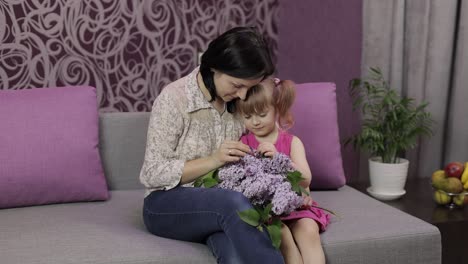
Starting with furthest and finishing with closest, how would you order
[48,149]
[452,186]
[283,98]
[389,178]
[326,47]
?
[326,47]
[389,178]
[452,186]
[48,149]
[283,98]

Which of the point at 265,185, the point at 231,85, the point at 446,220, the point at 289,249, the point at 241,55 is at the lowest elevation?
the point at 446,220

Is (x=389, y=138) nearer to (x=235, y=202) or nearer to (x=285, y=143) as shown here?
(x=285, y=143)

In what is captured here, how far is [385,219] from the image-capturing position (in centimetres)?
216

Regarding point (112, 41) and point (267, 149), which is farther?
point (112, 41)

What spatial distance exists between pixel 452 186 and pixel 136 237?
127 centimetres

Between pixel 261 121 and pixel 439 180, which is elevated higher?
pixel 261 121

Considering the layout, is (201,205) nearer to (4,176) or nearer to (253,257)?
(253,257)

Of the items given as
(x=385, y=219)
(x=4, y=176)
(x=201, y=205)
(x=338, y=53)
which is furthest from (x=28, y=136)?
(x=338, y=53)

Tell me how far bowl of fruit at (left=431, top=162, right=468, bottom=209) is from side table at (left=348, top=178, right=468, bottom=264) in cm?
3

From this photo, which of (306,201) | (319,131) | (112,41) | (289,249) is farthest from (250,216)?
(112,41)

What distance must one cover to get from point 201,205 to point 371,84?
4.27 ft

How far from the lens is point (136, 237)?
1970 mm

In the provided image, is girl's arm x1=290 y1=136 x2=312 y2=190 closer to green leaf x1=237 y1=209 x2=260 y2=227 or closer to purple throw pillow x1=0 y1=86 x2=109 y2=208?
green leaf x1=237 y1=209 x2=260 y2=227

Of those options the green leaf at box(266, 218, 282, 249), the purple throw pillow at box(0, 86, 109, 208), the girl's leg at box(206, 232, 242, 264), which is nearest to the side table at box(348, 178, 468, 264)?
the green leaf at box(266, 218, 282, 249)
